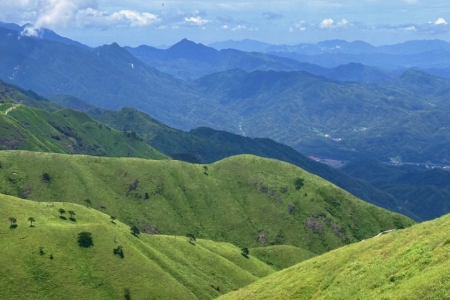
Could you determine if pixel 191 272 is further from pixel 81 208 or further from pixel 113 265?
pixel 81 208

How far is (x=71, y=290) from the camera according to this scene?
13638cm

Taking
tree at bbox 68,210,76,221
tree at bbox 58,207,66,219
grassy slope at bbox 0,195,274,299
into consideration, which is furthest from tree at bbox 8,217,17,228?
tree at bbox 68,210,76,221

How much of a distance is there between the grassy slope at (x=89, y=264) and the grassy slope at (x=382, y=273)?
67.4 meters

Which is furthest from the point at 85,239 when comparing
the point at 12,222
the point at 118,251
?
the point at 12,222

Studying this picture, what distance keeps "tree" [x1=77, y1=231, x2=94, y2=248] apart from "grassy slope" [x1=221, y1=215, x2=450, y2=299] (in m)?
81.0

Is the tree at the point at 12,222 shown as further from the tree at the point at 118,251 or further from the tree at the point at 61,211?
the tree at the point at 118,251

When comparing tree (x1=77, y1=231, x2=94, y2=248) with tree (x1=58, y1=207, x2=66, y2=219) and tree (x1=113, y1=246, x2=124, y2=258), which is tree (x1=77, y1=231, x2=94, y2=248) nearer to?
tree (x1=113, y1=246, x2=124, y2=258)

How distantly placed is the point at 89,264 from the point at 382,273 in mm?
111261

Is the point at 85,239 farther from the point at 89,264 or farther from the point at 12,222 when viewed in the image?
the point at 12,222

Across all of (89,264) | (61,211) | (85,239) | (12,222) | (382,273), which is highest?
(382,273)

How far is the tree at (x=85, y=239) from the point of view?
15289 centimetres

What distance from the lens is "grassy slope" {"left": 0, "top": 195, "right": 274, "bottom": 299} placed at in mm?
134750

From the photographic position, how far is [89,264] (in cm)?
14738

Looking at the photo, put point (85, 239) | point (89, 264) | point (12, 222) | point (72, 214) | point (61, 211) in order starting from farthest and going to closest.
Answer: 1. point (72, 214)
2. point (61, 211)
3. point (85, 239)
4. point (12, 222)
5. point (89, 264)
